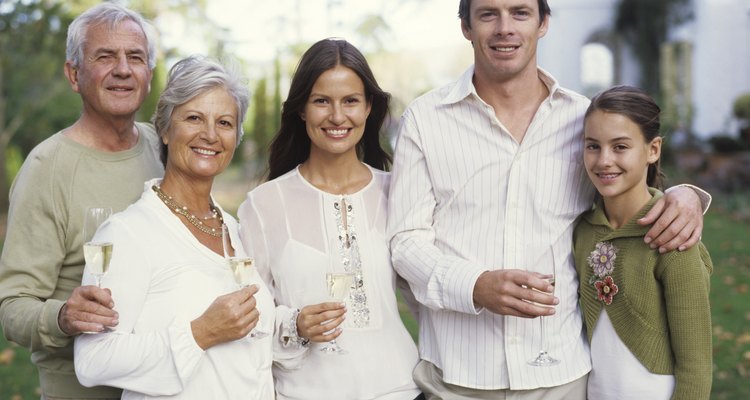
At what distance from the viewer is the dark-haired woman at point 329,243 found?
319cm

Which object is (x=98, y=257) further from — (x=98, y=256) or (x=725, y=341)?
(x=725, y=341)

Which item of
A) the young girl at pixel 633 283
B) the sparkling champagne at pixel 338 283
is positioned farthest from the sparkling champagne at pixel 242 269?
the young girl at pixel 633 283

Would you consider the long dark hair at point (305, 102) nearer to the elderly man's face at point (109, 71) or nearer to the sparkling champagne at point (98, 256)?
the elderly man's face at point (109, 71)

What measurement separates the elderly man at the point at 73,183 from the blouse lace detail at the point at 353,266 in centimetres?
84

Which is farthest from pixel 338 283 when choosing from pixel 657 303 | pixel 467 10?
pixel 467 10

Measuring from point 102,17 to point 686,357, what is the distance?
8.83 ft

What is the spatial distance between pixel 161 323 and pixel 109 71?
1.15m

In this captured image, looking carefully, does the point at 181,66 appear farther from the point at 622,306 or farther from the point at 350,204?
the point at 622,306

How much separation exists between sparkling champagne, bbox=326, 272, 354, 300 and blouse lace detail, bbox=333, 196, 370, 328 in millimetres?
181

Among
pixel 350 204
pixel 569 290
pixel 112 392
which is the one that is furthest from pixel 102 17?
pixel 569 290

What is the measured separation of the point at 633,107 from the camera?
3045 millimetres

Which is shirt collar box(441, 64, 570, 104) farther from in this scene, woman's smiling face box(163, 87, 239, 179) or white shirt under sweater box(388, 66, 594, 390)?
woman's smiling face box(163, 87, 239, 179)

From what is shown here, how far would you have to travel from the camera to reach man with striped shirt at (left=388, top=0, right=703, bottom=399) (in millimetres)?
3162

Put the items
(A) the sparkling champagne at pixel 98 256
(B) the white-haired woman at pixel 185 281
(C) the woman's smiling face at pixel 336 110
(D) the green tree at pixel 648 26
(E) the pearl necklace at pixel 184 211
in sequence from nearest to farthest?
(A) the sparkling champagne at pixel 98 256 < (B) the white-haired woman at pixel 185 281 < (E) the pearl necklace at pixel 184 211 < (C) the woman's smiling face at pixel 336 110 < (D) the green tree at pixel 648 26
